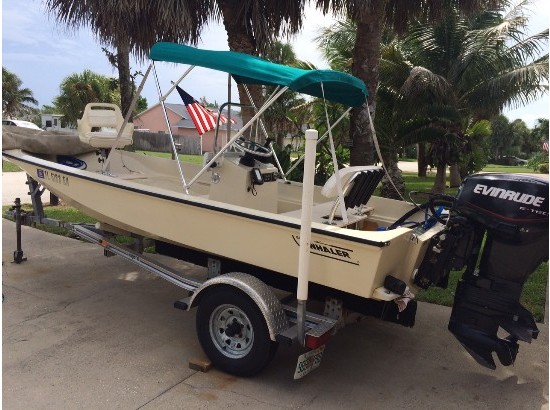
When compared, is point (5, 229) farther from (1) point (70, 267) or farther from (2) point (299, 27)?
(2) point (299, 27)

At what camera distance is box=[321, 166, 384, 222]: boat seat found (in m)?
3.93

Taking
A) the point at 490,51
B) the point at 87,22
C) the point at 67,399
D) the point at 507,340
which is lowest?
the point at 67,399

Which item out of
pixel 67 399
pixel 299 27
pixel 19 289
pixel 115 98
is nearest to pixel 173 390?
pixel 67 399

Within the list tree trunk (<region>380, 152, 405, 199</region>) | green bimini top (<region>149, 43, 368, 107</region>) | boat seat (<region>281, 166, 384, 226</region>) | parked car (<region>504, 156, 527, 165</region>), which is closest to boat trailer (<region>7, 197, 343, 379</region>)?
boat seat (<region>281, 166, 384, 226</region>)

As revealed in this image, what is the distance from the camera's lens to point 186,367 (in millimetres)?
3967

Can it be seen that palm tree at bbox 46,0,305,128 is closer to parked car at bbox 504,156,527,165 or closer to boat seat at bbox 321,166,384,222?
boat seat at bbox 321,166,384,222

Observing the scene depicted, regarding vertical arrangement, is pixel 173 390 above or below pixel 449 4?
below

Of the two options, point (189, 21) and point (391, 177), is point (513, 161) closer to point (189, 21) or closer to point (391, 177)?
point (391, 177)

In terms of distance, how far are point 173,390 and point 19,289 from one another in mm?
2828

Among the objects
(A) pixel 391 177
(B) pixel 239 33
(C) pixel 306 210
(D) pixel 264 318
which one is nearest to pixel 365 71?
(B) pixel 239 33

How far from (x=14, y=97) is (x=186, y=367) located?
65.5 meters

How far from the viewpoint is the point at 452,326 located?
3615mm

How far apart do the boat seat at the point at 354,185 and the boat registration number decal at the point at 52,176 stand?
8.74 feet

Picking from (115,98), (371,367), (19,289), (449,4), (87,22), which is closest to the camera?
(371,367)
